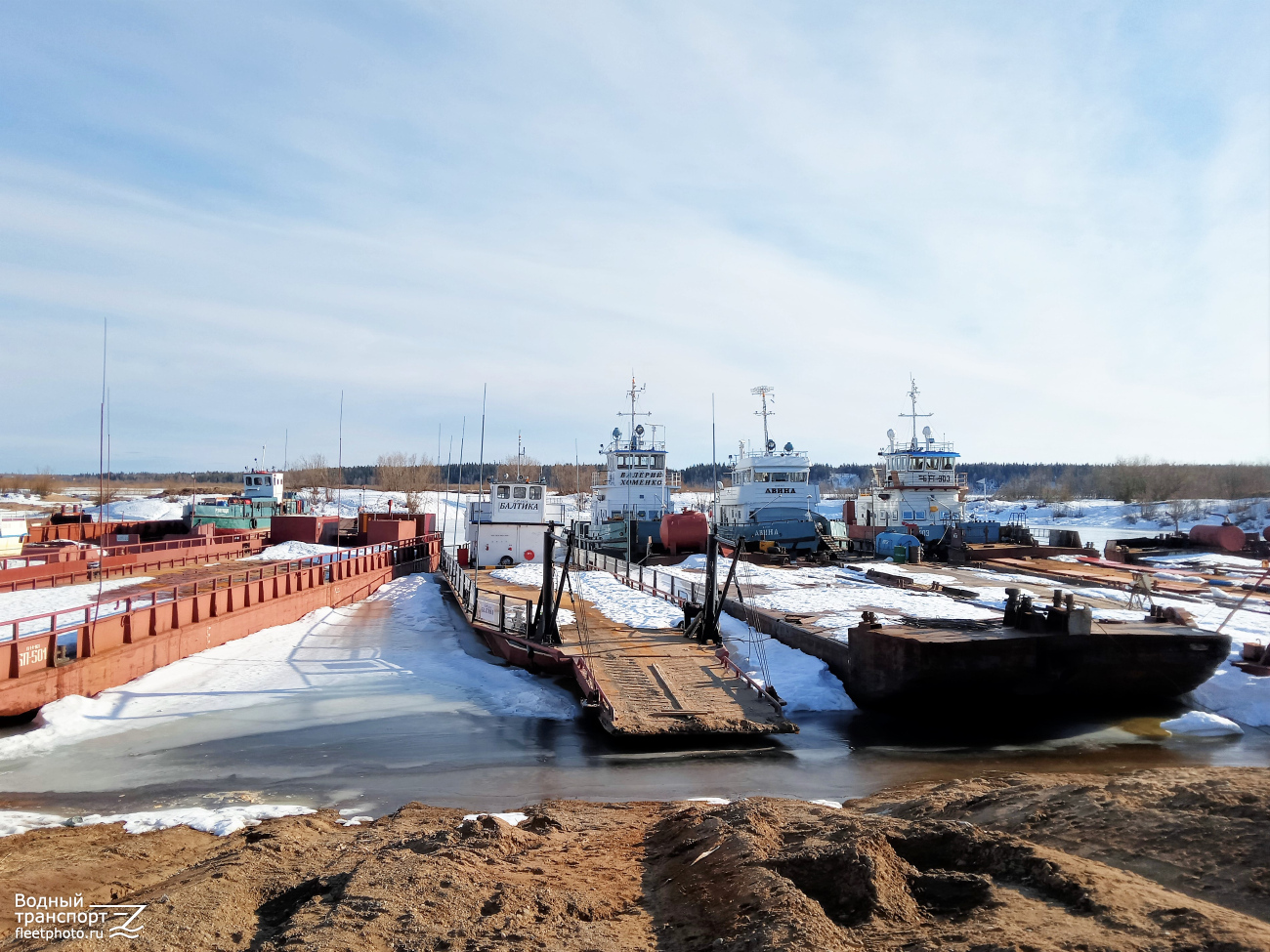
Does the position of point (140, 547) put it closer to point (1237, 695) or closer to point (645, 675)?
point (645, 675)

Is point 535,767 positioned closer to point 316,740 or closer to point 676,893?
point 316,740

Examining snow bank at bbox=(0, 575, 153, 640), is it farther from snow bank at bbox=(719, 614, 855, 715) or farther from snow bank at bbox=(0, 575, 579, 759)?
snow bank at bbox=(719, 614, 855, 715)

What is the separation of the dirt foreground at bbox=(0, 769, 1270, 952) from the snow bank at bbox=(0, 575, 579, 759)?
5.35 meters

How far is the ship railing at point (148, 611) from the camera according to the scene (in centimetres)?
1220

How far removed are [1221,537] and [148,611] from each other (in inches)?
1598

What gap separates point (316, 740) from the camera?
1138 cm

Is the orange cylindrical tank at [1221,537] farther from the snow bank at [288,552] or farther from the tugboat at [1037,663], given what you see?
the snow bank at [288,552]

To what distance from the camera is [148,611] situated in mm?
14938

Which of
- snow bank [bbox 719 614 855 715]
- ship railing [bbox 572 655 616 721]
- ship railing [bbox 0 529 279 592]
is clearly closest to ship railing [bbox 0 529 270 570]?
ship railing [bbox 0 529 279 592]

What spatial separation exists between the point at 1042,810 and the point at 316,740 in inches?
390

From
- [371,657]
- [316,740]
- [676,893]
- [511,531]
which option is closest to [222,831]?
[316,740]

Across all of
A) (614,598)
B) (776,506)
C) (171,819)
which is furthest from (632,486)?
(171,819)

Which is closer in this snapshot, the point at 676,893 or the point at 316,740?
the point at 676,893

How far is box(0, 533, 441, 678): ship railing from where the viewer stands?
40.0ft
